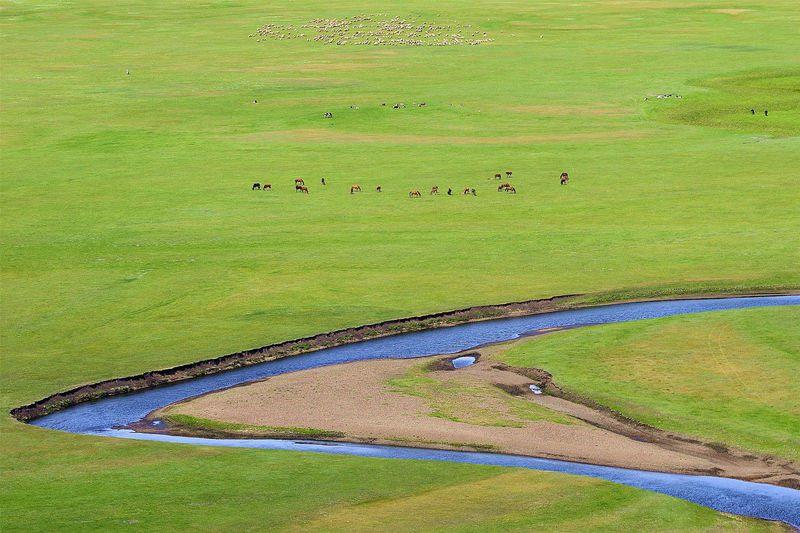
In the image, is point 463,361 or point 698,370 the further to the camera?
point 463,361

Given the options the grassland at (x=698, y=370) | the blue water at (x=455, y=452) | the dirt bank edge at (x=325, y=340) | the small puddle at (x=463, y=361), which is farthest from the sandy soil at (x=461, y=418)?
the dirt bank edge at (x=325, y=340)

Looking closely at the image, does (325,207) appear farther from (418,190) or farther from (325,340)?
(325,340)

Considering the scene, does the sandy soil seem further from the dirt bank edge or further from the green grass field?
the green grass field

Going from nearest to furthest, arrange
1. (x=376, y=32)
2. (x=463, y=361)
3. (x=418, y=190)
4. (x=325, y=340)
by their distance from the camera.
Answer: (x=463, y=361), (x=325, y=340), (x=418, y=190), (x=376, y=32)

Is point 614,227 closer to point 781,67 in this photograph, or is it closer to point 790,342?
point 790,342

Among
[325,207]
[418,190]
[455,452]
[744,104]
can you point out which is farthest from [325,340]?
[744,104]

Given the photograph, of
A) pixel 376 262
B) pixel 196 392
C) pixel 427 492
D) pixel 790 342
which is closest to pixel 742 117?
pixel 376 262
